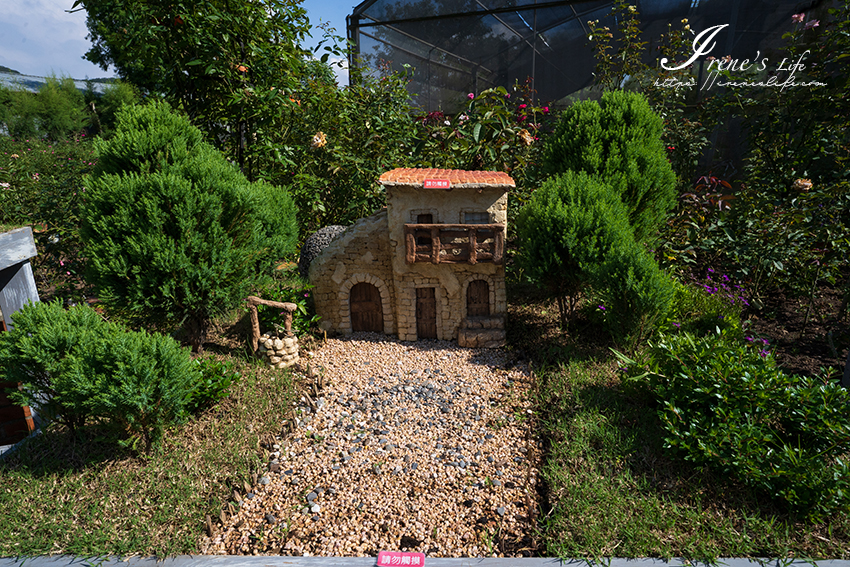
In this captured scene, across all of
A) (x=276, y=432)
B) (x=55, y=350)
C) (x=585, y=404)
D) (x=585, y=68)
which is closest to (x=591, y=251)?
(x=585, y=404)

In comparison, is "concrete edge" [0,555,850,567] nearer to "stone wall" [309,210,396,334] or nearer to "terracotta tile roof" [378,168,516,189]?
"stone wall" [309,210,396,334]

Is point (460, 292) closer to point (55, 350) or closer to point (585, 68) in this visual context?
point (55, 350)

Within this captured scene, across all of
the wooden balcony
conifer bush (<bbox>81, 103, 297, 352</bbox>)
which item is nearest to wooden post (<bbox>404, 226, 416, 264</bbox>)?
the wooden balcony

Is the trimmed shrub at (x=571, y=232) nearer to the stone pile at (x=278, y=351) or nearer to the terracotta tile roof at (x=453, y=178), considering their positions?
the terracotta tile roof at (x=453, y=178)

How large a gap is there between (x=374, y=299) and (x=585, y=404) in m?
3.39

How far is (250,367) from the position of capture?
5.69 meters

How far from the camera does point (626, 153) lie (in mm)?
6496

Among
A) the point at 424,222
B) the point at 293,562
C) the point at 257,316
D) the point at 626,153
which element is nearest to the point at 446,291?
the point at 424,222

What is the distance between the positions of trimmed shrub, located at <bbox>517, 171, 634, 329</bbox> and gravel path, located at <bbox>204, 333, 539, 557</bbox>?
1377 millimetres

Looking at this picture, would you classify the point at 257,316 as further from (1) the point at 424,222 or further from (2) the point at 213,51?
(2) the point at 213,51

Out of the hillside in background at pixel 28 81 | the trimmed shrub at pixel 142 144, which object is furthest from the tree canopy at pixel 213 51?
the hillside in background at pixel 28 81

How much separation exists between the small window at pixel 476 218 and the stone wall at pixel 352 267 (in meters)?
1.12

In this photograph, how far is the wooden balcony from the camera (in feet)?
19.9

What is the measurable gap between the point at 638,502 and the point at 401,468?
2.09 meters
